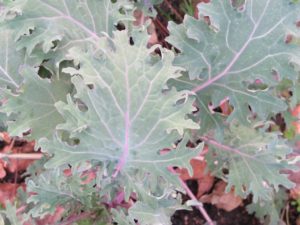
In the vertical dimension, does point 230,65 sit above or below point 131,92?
below

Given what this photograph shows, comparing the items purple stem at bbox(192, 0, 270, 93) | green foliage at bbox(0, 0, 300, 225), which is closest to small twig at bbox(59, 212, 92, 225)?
green foliage at bbox(0, 0, 300, 225)

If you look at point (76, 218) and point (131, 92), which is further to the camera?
point (76, 218)

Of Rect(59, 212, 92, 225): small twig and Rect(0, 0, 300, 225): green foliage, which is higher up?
Rect(0, 0, 300, 225): green foliage

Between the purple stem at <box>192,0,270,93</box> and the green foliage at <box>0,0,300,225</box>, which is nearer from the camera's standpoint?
the green foliage at <box>0,0,300,225</box>

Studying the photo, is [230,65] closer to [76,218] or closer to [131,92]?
[131,92]

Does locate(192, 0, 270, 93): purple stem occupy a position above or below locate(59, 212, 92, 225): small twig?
above

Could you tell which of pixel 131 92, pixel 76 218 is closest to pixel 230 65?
pixel 131 92

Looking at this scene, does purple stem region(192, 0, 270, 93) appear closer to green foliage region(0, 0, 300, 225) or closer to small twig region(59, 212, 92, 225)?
green foliage region(0, 0, 300, 225)

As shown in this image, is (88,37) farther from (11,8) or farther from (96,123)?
(96,123)

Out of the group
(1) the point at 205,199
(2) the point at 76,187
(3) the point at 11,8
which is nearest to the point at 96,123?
(2) the point at 76,187
